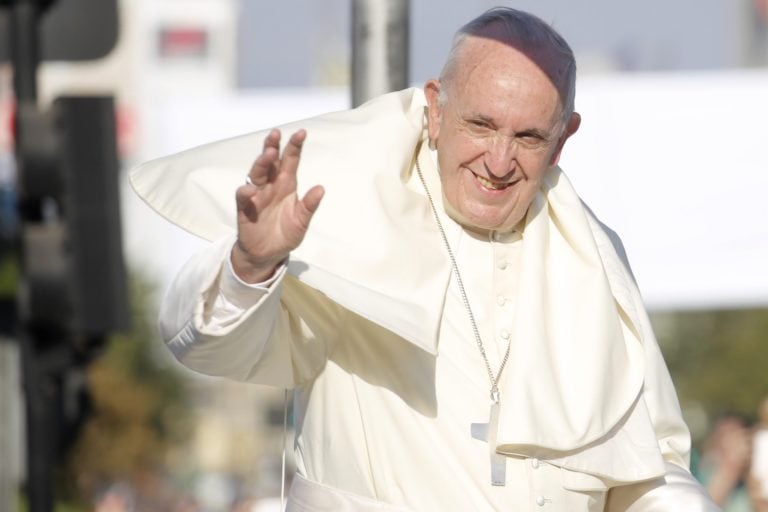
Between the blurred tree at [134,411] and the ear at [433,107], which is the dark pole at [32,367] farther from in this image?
the blurred tree at [134,411]

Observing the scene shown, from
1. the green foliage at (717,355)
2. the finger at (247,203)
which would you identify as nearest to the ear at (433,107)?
the finger at (247,203)

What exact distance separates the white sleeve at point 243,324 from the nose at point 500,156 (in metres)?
0.43

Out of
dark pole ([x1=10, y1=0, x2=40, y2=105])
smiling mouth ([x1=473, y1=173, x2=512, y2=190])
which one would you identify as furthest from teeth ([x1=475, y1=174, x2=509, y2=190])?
dark pole ([x1=10, y1=0, x2=40, y2=105])

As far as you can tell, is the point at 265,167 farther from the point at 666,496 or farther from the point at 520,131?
the point at 666,496

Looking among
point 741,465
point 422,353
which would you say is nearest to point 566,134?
point 422,353

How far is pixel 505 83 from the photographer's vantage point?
131 inches

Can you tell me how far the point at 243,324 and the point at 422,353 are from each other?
1.54 ft

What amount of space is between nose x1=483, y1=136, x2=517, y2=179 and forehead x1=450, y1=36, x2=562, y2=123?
0.06 meters

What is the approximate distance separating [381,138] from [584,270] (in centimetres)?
52

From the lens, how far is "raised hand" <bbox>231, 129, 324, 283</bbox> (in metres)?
2.90

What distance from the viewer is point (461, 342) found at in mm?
3471

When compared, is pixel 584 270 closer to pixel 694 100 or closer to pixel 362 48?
pixel 362 48

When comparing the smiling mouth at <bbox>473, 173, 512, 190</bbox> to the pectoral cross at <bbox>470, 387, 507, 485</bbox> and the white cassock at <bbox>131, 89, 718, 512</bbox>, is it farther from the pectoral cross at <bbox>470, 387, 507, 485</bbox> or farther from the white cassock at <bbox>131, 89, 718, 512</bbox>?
the pectoral cross at <bbox>470, 387, 507, 485</bbox>

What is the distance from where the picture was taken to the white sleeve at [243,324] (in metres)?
3.07
